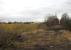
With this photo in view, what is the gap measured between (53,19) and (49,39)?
33.1 feet

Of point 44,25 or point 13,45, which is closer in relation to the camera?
point 13,45

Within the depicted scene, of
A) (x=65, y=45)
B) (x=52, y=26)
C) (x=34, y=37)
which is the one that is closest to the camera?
(x=65, y=45)

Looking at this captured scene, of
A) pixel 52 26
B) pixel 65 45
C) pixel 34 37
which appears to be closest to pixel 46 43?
pixel 65 45

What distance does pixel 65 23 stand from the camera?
114 ft

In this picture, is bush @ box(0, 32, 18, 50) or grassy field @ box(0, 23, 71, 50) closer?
grassy field @ box(0, 23, 71, 50)

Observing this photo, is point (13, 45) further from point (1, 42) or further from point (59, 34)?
point (59, 34)

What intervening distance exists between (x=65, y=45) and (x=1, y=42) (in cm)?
559

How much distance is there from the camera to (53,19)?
35.2 meters

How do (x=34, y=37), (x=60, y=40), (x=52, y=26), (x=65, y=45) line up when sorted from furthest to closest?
(x=52, y=26) < (x=34, y=37) < (x=60, y=40) < (x=65, y=45)

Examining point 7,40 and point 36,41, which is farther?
point 36,41

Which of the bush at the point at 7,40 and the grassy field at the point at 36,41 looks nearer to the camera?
the grassy field at the point at 36,41

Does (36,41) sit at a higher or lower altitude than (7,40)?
lower

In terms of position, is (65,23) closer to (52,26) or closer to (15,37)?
(52,26)

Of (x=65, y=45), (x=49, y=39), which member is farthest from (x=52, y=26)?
(x=65, y=45)
